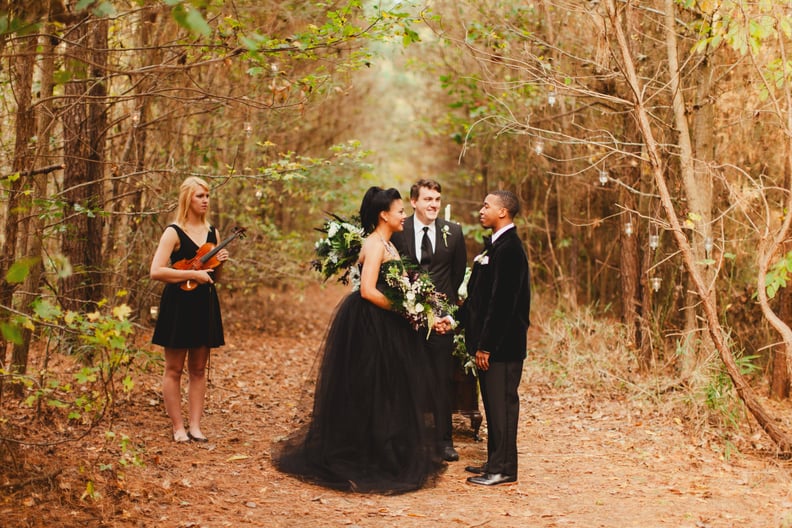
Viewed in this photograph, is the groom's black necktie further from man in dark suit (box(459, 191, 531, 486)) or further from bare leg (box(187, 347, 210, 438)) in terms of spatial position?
bare leg (box(187, 347, 210, 438))

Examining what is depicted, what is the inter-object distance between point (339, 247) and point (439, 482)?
2044 mm

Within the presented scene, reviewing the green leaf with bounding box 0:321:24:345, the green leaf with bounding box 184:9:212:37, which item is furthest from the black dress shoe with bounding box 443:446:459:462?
the green leaf with bounding box 184:9:212:37

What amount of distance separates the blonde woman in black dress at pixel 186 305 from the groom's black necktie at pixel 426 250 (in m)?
A: 1.66

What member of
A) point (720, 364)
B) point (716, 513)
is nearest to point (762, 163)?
point (720, 364)

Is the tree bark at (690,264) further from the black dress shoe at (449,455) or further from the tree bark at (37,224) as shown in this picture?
the tree bark at (37,224)

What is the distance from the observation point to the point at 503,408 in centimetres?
571

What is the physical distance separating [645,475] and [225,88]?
7877mm

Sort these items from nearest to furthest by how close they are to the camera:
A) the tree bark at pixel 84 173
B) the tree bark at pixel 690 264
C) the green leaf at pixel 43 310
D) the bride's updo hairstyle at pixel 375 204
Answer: the green leaf at pixel 43 310, the bride's updo hairstyle at pixel 375 204, the tree bark at pixel 690 264, the tree bark at pixel 84 173

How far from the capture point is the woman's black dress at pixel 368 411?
18.4ft

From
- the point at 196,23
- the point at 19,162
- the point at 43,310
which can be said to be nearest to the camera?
the point at 196,23

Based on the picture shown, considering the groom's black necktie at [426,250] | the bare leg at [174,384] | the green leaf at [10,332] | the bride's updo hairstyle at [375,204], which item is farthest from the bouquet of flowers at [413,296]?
the green leaf at [10,332]

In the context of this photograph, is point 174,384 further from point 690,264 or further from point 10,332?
point 690,264

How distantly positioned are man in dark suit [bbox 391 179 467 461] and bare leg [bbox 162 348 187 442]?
2.03 metres

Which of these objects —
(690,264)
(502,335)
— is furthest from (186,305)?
(690,264)
